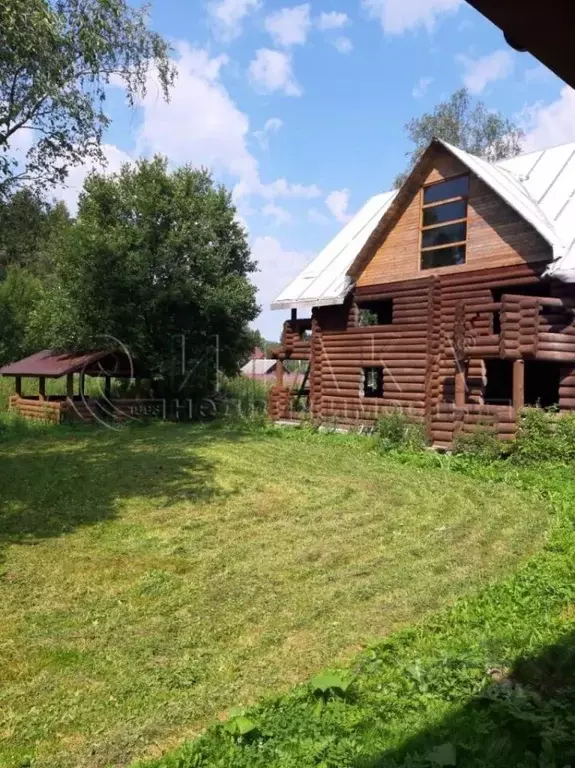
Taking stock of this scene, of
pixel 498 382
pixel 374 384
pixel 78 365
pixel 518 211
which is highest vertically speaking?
pixel 518 211

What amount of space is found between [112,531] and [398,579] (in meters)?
3.22

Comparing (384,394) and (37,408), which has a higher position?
(384,394)

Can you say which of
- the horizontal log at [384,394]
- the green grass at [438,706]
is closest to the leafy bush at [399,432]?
the horizontal log at [384,394]

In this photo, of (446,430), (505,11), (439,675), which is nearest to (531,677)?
(439,675)

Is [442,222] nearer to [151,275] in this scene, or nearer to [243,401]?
[151,275]

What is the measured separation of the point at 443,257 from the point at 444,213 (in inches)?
40.0

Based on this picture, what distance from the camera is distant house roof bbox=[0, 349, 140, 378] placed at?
20.1 meters

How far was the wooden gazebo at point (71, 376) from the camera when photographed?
1989cm

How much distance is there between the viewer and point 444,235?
14.5 metres

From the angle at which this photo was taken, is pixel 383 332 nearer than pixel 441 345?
No

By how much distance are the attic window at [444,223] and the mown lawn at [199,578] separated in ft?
19.1

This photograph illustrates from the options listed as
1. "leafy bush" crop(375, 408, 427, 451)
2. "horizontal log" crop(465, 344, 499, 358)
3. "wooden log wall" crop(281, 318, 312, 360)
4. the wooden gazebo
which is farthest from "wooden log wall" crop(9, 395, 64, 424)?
"horizontal log" crop(465, 344, 499, 358)

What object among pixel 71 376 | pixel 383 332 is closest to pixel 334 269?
pixel 383 332

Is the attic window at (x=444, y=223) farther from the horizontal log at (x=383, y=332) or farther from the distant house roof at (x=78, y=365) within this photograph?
the distant house roof at (x=78, y=365)
